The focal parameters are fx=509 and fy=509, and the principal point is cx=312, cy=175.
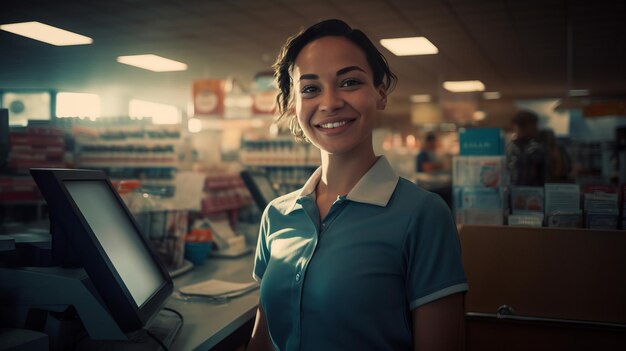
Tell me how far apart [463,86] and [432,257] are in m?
12.3

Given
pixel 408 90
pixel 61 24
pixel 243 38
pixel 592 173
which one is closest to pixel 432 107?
pixel 408 90

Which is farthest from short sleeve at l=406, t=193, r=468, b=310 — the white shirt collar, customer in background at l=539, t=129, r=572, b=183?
customer in background at l=539, t=129, r=572, b=183

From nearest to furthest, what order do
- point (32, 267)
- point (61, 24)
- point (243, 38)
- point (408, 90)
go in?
point (32, 267) < point (61, 24) < point (243, 38) < point (408, 90)

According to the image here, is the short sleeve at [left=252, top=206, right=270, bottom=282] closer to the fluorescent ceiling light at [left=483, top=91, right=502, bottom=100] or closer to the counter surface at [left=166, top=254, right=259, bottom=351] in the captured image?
the counter surface at [left=166, top=254, right=259, bottom=351]

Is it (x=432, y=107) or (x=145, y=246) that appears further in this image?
(x=432, y=107)

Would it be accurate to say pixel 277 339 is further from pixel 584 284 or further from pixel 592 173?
pixel 592 173

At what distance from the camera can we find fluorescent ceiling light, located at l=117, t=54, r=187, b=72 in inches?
382

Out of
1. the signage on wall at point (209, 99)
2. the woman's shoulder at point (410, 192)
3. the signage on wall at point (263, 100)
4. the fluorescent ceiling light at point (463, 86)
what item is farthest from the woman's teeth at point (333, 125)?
the fluorescent ceiling light at point (463, 86)

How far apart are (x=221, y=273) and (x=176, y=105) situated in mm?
13993

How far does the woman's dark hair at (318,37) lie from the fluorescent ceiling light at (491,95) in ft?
43.7

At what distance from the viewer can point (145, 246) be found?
157 cm

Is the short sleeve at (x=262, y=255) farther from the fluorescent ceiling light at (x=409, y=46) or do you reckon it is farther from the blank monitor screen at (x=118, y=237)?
the fluorescent ceiling light at (x=409, y=46)

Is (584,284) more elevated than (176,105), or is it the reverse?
(176,105)

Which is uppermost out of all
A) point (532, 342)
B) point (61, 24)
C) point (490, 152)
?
point (61, 24)
